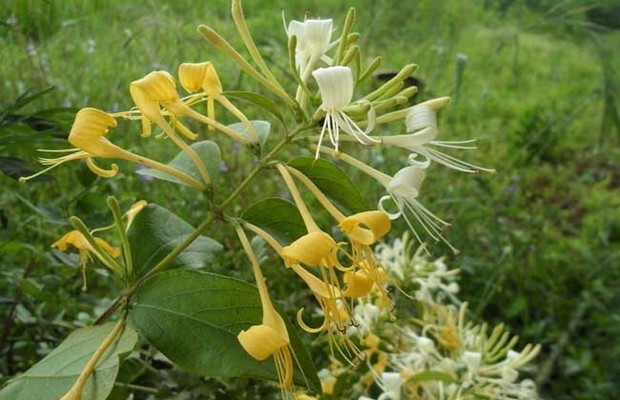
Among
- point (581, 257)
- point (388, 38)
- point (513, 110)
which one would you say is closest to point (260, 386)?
point (581, 257)

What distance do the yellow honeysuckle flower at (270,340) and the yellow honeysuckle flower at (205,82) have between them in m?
0.11

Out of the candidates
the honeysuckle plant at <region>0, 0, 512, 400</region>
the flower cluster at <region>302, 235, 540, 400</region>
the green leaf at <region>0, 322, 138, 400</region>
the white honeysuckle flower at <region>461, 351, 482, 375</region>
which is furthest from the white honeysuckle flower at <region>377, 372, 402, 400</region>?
the green leaf at <region>0, 322, 138, 400</region>

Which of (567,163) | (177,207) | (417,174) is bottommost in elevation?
(567,163)

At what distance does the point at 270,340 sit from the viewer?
0.50 m

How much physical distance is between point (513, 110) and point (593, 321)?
136cm

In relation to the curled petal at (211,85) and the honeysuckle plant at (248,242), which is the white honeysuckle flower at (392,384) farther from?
the curled petal at (211,85)

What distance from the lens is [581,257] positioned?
1810 mm

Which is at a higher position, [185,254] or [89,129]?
[89,129]

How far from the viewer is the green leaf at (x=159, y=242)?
638 millimetres

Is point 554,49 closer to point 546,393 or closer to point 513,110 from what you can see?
point 513,110

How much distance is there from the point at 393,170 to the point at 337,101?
1.15 meters

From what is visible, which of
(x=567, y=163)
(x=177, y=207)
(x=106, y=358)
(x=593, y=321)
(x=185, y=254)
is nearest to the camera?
(x=106, y=358)

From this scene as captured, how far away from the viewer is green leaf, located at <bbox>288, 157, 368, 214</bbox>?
0.59m

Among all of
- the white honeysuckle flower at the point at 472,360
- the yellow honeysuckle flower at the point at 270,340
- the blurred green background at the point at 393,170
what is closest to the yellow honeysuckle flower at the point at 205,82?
the yellow honeysuckle flower at the point at 270,340
